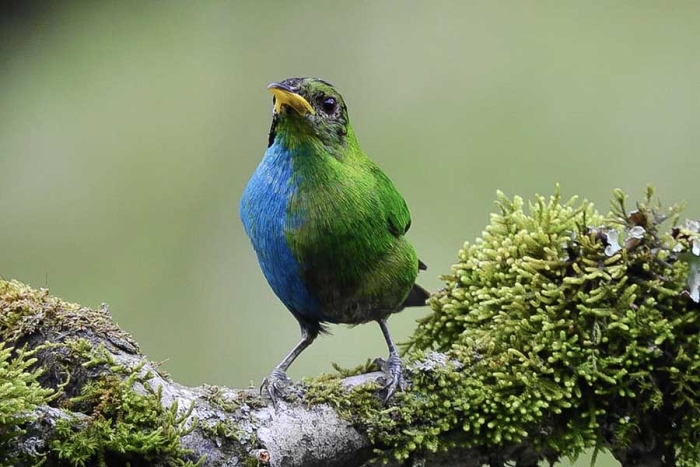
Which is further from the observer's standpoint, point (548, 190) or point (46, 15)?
point (46, 15)

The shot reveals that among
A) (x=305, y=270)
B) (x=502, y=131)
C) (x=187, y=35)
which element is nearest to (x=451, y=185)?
(x=502, y=131)

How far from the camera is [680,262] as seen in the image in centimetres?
292

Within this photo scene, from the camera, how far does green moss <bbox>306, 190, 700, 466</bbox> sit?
9.30ft

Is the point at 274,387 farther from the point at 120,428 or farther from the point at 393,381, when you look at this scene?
the point at 120,428

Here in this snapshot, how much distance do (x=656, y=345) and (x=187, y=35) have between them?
5.35 meters

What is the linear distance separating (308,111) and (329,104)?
0.39ft

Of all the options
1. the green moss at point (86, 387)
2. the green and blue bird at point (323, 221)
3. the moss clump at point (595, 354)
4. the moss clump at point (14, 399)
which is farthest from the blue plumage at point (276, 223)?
the moss clump at point (14, 399)

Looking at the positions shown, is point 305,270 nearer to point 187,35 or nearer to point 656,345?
point 656,345

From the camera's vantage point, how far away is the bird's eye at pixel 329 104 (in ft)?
10.8

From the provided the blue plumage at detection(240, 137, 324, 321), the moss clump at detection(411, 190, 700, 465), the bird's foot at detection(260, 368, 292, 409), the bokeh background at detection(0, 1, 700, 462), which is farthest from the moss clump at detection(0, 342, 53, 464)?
the bokeh background at detection(0, 1, 700, 462)

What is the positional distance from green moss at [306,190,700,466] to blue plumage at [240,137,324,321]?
399 millimetres

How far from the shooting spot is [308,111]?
3211 millimetres

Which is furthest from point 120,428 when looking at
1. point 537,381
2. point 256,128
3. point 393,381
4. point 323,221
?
point 256,128

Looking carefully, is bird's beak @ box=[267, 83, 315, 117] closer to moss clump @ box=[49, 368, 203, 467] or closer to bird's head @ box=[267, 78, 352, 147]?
bird's head @ box=[267, 78, 352, 147]
